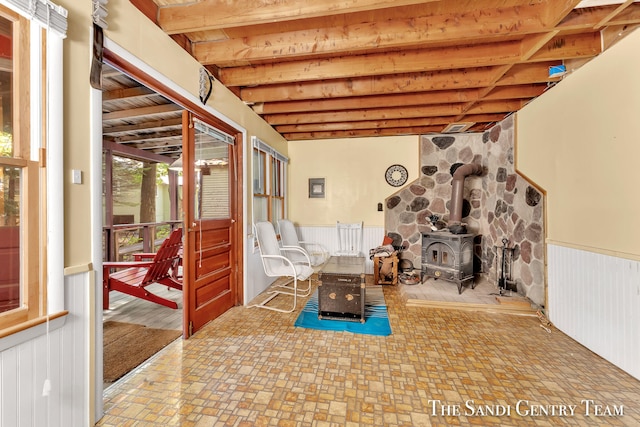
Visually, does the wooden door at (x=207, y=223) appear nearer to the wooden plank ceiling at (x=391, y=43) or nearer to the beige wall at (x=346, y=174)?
the wooden plank ceiling at (x=391, y=43)

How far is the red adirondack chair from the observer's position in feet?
9.02

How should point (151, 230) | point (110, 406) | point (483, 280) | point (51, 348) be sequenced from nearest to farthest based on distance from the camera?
point (51, 348), point (110, 406), point (483, 280), point (151, 230)

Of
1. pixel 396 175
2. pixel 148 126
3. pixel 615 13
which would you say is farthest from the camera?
pixel 396 175

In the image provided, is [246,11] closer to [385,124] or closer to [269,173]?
[269,173]

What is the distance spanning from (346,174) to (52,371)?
4.23 m

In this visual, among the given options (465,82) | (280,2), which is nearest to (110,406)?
(280,2)

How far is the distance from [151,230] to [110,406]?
4.53 meters

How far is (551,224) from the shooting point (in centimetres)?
269

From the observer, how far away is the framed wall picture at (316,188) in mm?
4863

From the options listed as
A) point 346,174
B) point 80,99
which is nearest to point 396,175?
point 346,174

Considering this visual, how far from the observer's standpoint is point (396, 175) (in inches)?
182

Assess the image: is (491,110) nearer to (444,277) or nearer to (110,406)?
(444,277)

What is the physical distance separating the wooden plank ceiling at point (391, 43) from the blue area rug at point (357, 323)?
244 centimetres

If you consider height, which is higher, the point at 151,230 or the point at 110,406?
the point at 151,230
